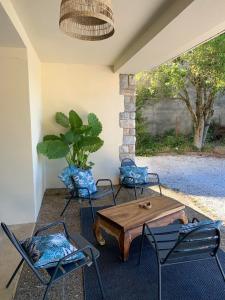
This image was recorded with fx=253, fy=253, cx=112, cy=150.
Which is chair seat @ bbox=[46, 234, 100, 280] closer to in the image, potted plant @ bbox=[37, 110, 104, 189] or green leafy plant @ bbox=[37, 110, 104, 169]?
potted plant @ bbox=[37, 110, 104, 189]

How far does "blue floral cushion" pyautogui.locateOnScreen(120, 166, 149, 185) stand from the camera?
165 inches

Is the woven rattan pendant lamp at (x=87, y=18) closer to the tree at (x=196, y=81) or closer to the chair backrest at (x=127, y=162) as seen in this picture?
the chair backrest at (x=127, y=162)

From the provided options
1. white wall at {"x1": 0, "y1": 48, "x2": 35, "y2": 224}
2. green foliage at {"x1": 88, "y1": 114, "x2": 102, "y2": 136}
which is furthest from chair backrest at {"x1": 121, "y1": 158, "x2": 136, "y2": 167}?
white wall at {"x1": 0, "y1": 48, "x2": 35, "y2": 224}

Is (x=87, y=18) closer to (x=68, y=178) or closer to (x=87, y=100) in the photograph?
(x=68, y=178)

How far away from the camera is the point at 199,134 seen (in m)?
8.51

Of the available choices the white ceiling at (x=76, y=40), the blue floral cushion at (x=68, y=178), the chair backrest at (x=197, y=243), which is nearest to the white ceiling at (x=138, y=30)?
the white ceiling at (x=76, y=40)

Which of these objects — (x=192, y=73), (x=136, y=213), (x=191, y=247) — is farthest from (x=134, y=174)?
(x=192, y=73)

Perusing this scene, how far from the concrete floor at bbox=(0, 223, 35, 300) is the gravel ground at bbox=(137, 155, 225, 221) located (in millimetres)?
Result: 2659

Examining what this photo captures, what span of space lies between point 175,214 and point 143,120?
636cm

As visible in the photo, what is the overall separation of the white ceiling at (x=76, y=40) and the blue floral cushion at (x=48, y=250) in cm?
205

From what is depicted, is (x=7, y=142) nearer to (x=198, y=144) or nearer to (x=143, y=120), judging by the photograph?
(x=143, y=120)

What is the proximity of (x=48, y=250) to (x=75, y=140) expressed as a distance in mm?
2537

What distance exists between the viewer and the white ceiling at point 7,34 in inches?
85.7

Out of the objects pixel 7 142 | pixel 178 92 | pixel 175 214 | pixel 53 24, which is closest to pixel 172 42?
pixel 53 24
